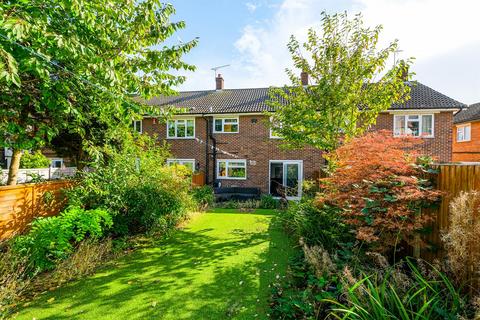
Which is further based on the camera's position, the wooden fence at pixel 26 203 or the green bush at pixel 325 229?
the wooden fence at pixel 26 203

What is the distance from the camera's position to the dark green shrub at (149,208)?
6493 mm

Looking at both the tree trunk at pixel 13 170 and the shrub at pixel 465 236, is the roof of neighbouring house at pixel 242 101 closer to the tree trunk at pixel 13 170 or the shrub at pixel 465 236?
the tree trunk at pixel 13 170

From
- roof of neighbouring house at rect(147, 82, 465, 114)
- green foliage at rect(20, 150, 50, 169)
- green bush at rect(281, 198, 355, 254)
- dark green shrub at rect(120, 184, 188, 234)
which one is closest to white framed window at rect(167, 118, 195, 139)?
roof of neighbouring house at rect(147, 82, 465, 114)

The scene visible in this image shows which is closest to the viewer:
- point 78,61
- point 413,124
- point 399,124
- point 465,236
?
point 465,236

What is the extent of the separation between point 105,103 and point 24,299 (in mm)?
3626

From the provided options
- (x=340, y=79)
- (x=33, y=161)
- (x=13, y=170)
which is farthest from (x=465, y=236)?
(x=33, y=161)

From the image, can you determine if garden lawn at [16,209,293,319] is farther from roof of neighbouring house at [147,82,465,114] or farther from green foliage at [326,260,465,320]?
roof of neighbouring house at [147,82,465,114]

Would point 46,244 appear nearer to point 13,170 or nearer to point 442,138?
point 13,170

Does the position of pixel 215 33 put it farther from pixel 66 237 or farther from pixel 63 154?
pixel 66 237

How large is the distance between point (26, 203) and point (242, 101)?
1291 cm

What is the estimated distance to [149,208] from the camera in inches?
256

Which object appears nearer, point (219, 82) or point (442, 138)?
point (442, 138)

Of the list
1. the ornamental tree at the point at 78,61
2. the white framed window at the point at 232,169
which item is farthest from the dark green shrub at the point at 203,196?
the ornamental tree at the point at 78,61

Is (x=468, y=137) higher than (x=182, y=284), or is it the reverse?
(x=468, y=137)
